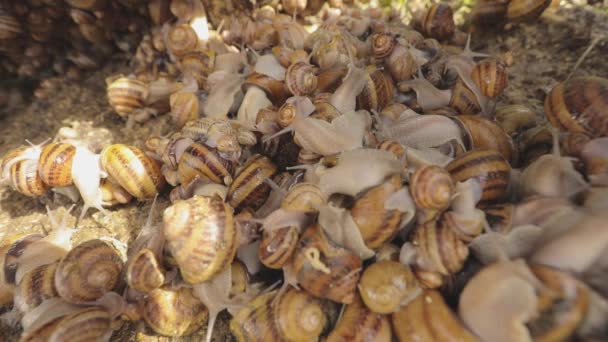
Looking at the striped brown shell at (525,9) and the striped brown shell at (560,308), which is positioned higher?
the striped brown shell at (525,9)

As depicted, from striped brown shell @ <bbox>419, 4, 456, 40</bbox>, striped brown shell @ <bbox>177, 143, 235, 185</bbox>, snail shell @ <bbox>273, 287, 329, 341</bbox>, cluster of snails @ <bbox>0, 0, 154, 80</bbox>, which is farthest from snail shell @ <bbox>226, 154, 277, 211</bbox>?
cluster of snails @ <bbox>0, 0, 154, 80</bbox>

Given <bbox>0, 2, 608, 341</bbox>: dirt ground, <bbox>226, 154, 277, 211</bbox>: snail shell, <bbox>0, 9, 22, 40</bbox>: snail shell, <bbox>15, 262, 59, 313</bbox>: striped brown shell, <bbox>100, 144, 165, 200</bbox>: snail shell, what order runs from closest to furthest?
<bbox>15, 262, 59, 313</bbox>: striped brown shell, <bbox>226, 154, 277, 211</bbox>: snail shell, <bbox>100, 144, 165, 200</bbox>: snail shell, <bbox>0, 2, 608, 341</bbox>: dirt ground, <bbox>0, 9, 22, 40</bbox>: snail shell

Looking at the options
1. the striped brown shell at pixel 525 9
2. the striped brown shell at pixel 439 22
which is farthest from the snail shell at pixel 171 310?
the striped brown shell at pixel 525 9

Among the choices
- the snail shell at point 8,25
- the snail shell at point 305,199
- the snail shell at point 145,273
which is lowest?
the snail shell at point 145,273

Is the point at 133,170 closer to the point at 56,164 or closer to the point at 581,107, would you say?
the point at 56,164

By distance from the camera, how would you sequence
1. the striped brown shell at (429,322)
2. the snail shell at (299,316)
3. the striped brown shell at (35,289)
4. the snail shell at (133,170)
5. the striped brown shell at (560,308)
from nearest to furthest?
the striped brown shell at (560,308)
the striped brown shell at (429,322)
the snail shell at (299,316)
the striped brown shell at (35,289)
the snail shell at (133,170)

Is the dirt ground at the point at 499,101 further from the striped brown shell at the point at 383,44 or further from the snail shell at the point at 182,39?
the striped brown shell at the point at 383,44

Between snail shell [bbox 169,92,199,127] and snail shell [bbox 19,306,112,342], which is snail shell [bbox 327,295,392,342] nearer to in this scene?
snail shell [bbox 19,306,112,342]
